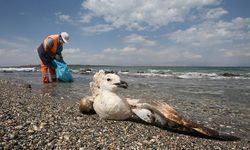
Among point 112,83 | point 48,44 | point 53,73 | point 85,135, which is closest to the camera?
point 85,135

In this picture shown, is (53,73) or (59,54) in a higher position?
(59,54)

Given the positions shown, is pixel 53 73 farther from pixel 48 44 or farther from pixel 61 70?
pixel 48 44

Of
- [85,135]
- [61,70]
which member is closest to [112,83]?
[85,135]

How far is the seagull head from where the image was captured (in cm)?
583

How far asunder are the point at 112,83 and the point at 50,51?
1099 cm

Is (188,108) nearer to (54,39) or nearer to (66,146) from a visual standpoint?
(66,146)

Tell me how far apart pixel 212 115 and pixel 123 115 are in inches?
122

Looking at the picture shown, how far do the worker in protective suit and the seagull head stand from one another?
34.8ft

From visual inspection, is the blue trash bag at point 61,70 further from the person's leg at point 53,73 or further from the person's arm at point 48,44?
the person's arm at point 48,44

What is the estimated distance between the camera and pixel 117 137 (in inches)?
182

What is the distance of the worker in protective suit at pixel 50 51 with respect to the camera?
15.8 metres

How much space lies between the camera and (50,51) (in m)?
16.0

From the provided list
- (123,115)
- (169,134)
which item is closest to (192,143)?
(169,134)

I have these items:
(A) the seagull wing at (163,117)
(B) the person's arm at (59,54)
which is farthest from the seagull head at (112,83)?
(B) the person's arm at (59,54)
